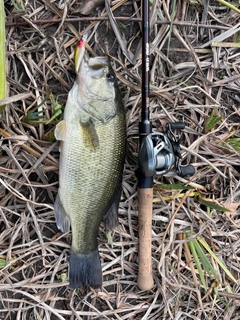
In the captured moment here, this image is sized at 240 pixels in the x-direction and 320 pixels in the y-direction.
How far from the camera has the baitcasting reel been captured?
1856mm

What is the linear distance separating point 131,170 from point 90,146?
408 mm

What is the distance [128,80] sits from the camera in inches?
81.4

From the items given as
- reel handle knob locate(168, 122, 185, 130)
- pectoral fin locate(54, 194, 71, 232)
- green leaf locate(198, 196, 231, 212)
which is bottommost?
green leaf locate(198, 196, 231, 212)

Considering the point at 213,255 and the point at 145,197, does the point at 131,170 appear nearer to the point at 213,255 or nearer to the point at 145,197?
the point at 145,197

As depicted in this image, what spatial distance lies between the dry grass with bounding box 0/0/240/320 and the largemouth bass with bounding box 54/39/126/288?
7.2 inches

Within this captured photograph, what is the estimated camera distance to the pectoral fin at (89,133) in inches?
72.1

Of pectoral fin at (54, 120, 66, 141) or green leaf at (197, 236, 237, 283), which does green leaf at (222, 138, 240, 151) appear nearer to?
green leaf at (197, 236, 237, 283)

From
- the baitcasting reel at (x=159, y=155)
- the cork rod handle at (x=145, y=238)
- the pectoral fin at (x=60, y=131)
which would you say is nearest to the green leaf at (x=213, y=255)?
the cork rod handle at (x=145, y=238)

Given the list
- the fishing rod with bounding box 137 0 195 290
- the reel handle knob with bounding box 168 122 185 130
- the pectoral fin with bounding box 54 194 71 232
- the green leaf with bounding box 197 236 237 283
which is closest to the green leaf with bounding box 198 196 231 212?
the green leaf with bounding box 197 236 237 283

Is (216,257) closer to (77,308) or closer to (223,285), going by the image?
(223,285)

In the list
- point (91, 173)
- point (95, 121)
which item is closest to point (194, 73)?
point (95, 121)

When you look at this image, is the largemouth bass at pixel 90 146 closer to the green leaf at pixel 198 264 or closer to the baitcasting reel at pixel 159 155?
the baitcasting reel at pixel 159 155

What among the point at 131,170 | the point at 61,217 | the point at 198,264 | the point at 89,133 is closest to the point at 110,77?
the point at 89,133

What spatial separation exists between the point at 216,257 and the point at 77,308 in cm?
94
